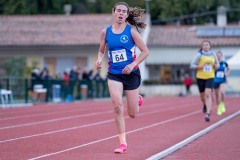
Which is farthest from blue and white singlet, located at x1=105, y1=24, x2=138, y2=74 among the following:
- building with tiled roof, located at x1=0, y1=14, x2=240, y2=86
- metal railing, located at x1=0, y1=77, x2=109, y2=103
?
building with tiled roof, located at x1=0, y1=14, x2=240, y2=86

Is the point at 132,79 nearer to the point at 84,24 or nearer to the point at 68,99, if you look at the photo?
the point at 68,99

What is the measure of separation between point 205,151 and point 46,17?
4629 centimetres

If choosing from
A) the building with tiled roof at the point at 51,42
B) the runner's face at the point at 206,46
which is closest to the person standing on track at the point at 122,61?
the runner's face at the point at 206,46

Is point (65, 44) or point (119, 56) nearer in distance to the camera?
point (119, 56)

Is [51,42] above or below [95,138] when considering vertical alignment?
above

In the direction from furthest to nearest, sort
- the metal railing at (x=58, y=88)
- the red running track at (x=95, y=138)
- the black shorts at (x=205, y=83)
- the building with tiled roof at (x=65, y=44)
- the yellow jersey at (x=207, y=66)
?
the building with tiled roof at (x=65, y=44), the metal railing at (x=58, y=88), the yellow jersey at (x=207, y=66), the black shorts at (x=205, y=83), the red running track at (x=95, y=138)

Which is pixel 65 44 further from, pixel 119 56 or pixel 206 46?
pixel 119 56

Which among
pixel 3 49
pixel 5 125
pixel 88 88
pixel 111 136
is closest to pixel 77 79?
pixel 88 88

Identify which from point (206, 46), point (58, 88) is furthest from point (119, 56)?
point (58, 88)

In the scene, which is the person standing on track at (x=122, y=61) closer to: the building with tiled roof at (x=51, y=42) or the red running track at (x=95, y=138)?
the red running track at (x=95, y=138)

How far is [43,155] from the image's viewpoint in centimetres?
1113

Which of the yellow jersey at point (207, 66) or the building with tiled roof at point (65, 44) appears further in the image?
the building with tiled roof at point (65, 44)

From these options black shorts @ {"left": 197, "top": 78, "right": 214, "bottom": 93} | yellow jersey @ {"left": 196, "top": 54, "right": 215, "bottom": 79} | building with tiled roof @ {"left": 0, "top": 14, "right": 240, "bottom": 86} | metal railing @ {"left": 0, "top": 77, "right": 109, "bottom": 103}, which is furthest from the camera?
building with tiled roof @ {"left": 0, "top": 14, "right": 240, "bottom": 86}

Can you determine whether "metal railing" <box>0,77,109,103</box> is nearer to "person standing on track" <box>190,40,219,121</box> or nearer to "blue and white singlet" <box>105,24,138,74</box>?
"person standing on track" <box>190,40,219,121</box>
